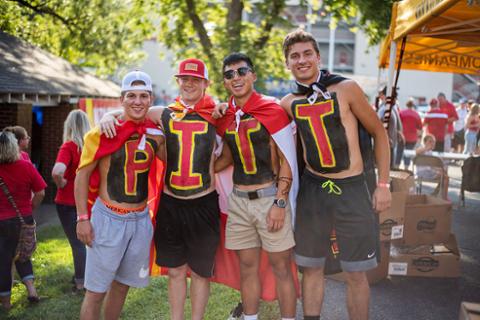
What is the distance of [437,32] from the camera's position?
625cm

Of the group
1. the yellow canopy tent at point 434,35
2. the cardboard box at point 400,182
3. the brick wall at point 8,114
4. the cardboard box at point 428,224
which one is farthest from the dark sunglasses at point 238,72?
the brick wall at point 8,114

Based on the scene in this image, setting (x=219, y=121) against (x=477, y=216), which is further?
(x=477, y=216)

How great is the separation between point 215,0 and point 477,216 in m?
11.6

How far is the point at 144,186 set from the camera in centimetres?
366

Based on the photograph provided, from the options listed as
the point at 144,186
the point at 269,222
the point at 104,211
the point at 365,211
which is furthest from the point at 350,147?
the point at 104,211

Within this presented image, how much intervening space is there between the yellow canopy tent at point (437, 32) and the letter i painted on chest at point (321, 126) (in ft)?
5.00

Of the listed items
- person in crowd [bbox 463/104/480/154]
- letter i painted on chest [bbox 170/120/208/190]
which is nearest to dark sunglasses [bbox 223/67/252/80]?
letter i painted on chest [bbox 170/120/208/190]

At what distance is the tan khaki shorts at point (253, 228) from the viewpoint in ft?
12.1

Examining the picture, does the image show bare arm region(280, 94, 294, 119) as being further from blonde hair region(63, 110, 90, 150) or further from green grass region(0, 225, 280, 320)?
blonde hair region(63, 110, 90, 150)

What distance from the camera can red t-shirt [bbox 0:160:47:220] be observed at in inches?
184

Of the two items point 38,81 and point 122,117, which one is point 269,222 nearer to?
point 122,117

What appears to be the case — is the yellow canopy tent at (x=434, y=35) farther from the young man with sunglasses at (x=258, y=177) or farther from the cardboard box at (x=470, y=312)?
the cardboard box at (x=470, y=312)

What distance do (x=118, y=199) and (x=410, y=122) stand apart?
1074cm

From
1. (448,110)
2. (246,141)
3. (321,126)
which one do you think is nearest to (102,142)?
(246,141)
